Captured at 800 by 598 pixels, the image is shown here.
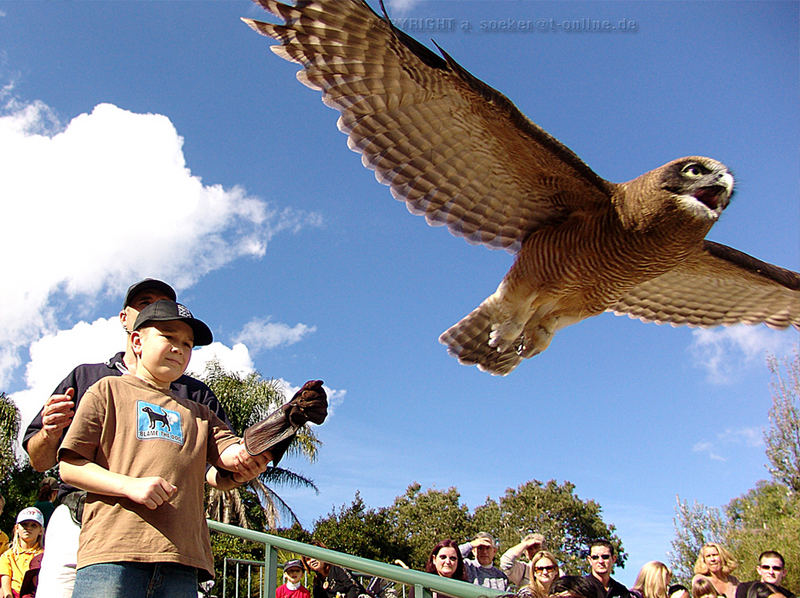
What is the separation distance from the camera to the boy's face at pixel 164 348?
7.59ft

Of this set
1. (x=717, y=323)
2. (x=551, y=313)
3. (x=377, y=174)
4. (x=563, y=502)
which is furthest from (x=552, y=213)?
(x=563, y=502)

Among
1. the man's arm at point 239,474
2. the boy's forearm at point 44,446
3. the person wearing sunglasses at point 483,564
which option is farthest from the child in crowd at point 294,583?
the boy's forearm at point 44,446

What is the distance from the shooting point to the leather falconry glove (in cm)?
202

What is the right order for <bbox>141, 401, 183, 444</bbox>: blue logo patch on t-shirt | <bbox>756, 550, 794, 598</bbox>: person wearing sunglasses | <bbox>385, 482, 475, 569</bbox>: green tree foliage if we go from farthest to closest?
<bbox>385, 482, 475, 569</bbox>: green tree foliage
<bbox>756, 550, 794, 598</bbox>: person wearing sunglasses
<bbox>141, 401, 183, 444</bbox>: blue logo patch on t-shirt

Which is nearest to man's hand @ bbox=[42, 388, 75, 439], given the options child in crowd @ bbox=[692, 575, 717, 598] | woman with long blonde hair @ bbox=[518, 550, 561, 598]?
woman with long blonde hair @ bbox=[518, 550, 561, 598]

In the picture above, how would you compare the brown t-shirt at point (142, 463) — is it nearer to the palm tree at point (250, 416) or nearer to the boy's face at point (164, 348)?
the boy's face at point (164, 348)

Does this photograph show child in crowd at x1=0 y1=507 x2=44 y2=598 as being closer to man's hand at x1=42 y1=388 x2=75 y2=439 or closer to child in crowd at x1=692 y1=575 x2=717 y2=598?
man's hand at x1=42 y1=388 x2=75 y2=439

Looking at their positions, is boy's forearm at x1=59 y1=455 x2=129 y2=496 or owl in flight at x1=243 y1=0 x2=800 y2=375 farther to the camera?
owl in flight at x1=243 y1=0 x2=800 y2=375

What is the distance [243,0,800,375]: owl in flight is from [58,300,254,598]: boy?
2869 mm

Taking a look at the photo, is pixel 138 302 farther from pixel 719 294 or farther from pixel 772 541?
pixel 772 541

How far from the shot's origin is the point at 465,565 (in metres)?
5.61

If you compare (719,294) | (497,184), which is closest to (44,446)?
(497,184)

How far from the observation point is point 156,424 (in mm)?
2266

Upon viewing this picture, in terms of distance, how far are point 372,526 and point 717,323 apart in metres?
17.7
